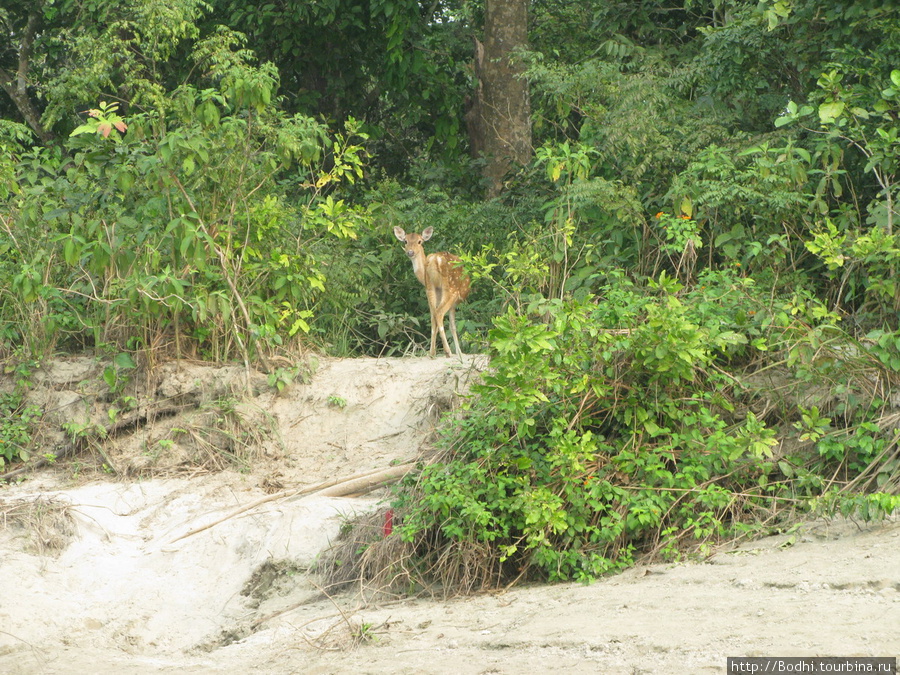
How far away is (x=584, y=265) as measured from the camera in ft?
25.9

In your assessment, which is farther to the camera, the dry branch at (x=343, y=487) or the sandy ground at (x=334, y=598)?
the dry branch at (x=343, y=487)

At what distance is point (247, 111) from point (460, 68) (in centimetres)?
597

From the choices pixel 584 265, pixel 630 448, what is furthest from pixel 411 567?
pixel 584 265

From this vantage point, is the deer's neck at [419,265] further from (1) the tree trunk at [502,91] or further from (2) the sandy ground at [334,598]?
(1) the tree trunk at [502,91]

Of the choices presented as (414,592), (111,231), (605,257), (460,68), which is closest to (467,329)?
(605,257)

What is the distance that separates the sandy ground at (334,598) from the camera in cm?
443

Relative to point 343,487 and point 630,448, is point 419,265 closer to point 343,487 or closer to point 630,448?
point 343,487

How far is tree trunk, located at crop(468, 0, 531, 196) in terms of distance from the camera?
12.0 metres

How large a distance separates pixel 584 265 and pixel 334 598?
3.23 metres

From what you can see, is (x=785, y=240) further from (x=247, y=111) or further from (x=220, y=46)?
(x=220, y=46)

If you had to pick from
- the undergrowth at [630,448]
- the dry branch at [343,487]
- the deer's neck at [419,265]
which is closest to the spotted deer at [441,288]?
the deer's neck at [419,265]

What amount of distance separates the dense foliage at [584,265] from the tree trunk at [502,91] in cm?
76

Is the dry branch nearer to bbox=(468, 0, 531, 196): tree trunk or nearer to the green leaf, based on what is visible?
the green leaf

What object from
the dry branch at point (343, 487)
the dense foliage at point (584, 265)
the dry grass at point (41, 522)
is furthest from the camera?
the dry branch at point (343, 487)
